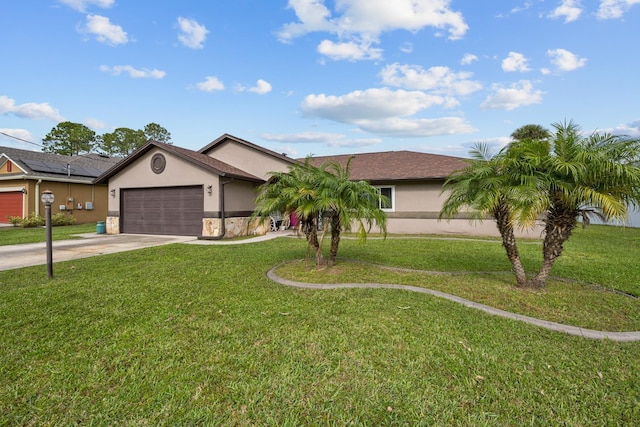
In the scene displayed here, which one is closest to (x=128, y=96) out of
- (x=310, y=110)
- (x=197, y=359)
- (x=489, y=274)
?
(x=310, y=110)

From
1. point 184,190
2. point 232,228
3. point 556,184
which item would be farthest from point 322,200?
point 184,190

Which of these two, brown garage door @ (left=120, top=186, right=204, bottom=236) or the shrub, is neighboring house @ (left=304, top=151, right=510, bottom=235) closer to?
brown garage door @ (left=120, top=186, right=204, bottom=236)

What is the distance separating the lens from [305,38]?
15445mm

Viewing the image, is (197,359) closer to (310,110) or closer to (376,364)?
(376,364)

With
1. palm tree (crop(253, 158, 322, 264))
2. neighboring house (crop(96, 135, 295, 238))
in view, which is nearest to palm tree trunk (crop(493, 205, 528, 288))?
palm tree (crop(253, 158, 322, 264))

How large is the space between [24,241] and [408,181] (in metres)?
16.4

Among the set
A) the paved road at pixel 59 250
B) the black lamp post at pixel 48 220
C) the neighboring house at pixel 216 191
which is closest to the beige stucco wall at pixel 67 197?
the neighboring house at pixel 216 191

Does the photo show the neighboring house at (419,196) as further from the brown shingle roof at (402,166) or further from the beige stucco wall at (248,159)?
the beige stucco wall at (248,159)

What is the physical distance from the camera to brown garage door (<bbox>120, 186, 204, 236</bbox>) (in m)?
13.5

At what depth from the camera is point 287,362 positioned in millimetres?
3014

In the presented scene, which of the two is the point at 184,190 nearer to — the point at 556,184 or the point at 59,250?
the point at 59,250

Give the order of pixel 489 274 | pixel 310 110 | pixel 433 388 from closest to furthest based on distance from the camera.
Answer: pixel 433 388
pixel 489 274
pixel 310 110

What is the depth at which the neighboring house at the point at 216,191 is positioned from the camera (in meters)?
13.1

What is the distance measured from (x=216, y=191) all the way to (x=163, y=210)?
3408mm
